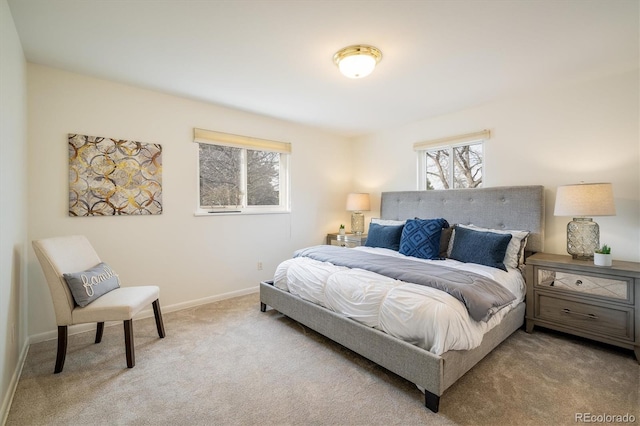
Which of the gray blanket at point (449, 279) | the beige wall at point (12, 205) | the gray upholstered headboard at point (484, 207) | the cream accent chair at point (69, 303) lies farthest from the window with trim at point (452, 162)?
the beige wall at point (12, 205)

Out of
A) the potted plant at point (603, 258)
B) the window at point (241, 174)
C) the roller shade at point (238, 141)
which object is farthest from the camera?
the window at point (241, 174)

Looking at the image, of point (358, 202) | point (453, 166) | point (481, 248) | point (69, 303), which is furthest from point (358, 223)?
point (69, 303)

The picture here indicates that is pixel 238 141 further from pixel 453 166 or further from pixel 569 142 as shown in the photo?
pixel 569 142

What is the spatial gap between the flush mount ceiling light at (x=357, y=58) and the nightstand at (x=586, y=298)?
2.27 meters

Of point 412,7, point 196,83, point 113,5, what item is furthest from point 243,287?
point 412,7

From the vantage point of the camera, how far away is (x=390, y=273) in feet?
7.52

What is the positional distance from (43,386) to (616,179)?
189 inches

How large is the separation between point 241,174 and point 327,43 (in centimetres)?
216

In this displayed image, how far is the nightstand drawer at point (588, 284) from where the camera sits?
221cm

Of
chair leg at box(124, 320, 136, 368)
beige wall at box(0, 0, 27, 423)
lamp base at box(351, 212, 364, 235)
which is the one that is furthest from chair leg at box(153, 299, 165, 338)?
lamp base at box(351, 212, 364, 235)

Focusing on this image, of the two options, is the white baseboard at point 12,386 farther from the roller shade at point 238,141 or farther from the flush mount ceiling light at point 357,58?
the flush mount ceiling light at point 357,58

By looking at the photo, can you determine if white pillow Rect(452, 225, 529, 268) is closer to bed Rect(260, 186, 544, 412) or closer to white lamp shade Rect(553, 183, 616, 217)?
bed Rect(260, 186, 544, 412)

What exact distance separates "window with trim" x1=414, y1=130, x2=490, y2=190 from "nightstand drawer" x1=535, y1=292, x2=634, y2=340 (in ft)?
5.13

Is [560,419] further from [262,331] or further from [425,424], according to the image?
[262,331]
